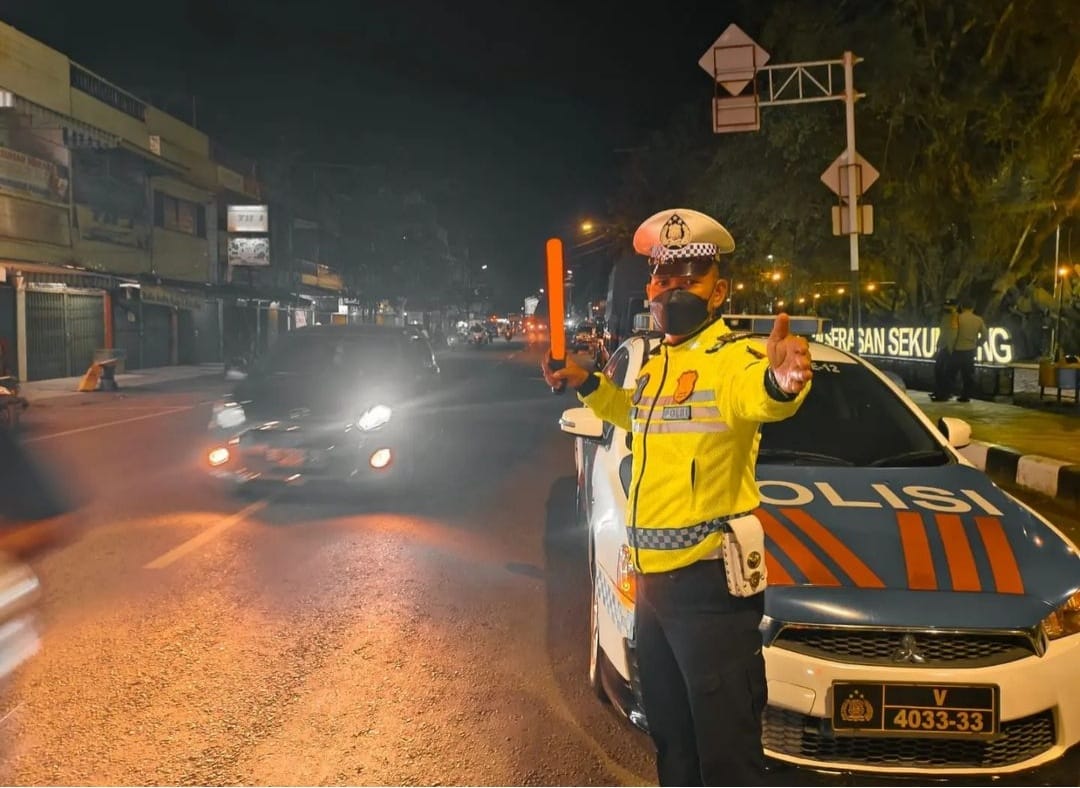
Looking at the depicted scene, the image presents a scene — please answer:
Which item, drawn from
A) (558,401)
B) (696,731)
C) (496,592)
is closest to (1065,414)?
(558,401)

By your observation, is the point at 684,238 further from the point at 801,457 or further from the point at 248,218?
the point at 248,218

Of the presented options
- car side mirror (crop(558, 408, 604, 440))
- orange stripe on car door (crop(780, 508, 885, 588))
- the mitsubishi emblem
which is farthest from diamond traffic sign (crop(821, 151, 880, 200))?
the mitsubishi emblem

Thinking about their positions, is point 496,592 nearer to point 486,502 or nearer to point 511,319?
point 486,502

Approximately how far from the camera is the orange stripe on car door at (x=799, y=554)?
10.6 feet

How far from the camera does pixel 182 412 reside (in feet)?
60.3

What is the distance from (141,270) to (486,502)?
2825 cm

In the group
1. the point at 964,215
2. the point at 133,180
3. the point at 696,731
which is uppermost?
the point at 133,180

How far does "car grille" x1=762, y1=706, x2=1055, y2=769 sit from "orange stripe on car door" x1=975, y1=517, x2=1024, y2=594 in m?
0.42

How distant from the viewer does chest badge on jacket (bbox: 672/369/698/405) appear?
8.37ft

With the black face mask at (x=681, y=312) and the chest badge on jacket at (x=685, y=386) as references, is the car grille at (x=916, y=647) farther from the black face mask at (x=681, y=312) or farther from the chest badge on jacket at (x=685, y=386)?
the black face mask at (x=681, y=312)

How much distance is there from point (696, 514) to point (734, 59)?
14.2 meters

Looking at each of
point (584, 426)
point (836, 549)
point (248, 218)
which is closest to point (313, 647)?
point (584, 426)

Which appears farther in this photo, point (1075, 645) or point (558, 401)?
point (558, 401)

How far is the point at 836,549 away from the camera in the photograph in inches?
134
